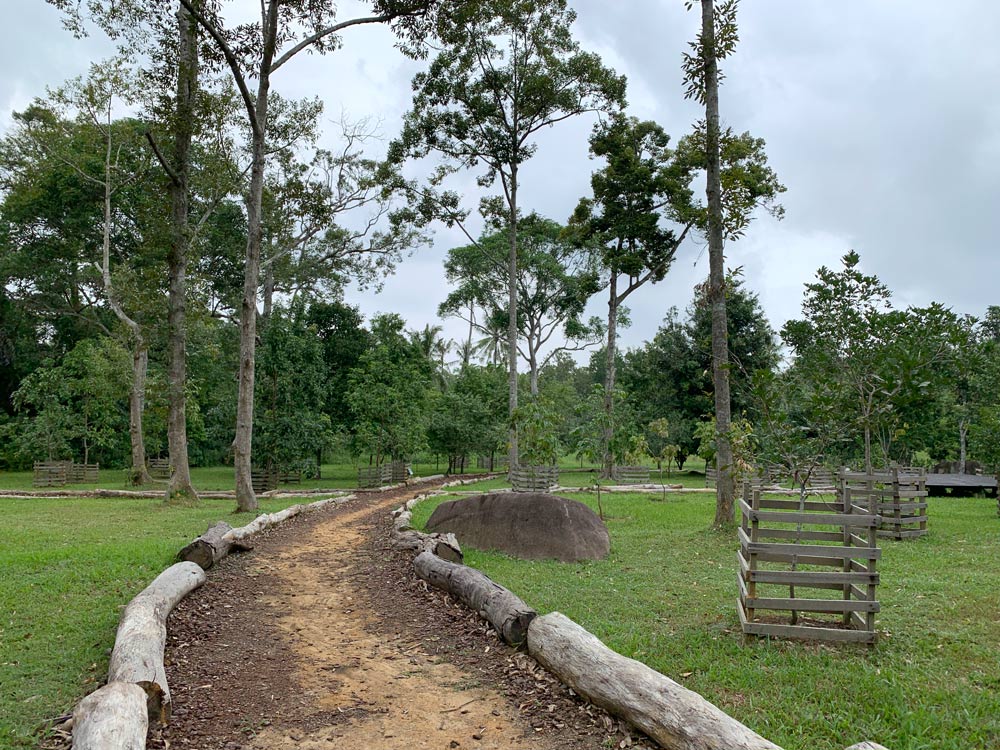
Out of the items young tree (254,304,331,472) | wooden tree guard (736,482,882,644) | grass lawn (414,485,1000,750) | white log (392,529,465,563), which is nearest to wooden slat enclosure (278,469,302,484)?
young tree (254,304,331,472)

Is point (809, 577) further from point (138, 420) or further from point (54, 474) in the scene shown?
point (54, 474)

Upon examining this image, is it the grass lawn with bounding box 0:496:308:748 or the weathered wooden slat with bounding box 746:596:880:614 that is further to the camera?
the weathered wooden slat with bounding box 746:596:880:614

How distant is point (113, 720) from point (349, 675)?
1.98m

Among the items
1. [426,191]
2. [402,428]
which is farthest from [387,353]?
[426,191]

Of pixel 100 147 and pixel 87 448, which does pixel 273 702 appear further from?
pixel 87 448

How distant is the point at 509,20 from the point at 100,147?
1579 centimetres

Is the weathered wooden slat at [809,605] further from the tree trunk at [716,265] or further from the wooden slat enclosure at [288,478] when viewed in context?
the wooden slat enclosure at [288,478]

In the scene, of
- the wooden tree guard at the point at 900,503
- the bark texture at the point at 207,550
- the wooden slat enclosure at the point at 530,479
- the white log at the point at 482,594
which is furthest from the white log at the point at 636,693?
the wooden slat enclosure at the point at 530,479

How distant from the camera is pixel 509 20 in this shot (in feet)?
76.8

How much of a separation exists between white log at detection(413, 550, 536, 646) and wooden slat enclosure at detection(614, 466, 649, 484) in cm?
2043

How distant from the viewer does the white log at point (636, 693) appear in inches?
141

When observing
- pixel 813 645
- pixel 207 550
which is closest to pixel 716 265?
pixel 813 645

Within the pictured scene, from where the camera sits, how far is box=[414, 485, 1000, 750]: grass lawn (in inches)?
162

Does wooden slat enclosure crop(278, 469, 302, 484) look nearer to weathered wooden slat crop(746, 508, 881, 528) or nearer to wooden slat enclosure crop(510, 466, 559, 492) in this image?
wooden slat enclosure crop(510, 466, 559, 492)
